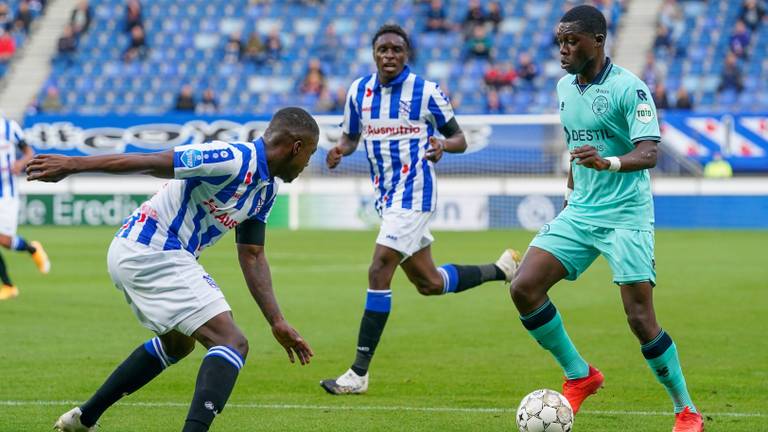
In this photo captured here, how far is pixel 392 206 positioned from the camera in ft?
29.9

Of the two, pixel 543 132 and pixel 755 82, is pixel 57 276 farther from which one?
pixel 755 82

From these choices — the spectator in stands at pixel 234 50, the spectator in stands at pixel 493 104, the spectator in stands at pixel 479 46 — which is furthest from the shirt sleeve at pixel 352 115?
the spectator in stands at pixel 234 50

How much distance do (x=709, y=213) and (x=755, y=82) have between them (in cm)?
538

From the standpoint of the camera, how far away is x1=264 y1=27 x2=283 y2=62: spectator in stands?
112 ft

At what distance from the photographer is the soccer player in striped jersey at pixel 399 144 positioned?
29.3ft

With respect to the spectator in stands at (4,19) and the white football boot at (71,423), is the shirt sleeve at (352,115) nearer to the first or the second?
the white football boot at (71,423)

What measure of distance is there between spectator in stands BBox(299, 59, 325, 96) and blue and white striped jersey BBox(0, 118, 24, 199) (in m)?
17.3

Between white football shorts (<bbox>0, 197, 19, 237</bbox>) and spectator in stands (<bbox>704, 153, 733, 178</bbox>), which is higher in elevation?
white football shorts (<bbox>0, 197, 19, 237</bbox>)

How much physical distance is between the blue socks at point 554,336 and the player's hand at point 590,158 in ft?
3.79

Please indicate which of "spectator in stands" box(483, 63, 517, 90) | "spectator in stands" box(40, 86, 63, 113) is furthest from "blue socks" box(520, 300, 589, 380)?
"spectator in stands" box(40, 86, 63, 113)

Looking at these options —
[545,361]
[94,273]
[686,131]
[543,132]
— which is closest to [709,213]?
[686,131]

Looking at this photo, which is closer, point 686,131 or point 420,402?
point 420,402

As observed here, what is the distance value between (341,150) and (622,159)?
3.15 metres

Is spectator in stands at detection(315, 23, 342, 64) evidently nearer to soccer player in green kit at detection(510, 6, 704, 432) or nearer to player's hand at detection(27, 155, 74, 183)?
soccer player in green kit at detection(510, 6, 704, 432)
